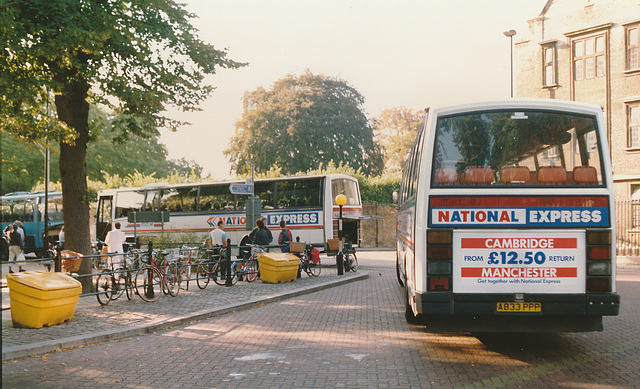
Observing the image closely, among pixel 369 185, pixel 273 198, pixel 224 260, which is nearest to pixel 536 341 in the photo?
pixel 224 260

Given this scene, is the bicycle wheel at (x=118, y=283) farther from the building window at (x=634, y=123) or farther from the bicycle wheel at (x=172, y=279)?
the building window at (x=634, y=123)

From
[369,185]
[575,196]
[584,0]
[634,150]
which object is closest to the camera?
[575,196]

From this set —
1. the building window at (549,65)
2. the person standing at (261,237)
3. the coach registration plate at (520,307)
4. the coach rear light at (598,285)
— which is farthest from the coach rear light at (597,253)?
the building window at (549,65)

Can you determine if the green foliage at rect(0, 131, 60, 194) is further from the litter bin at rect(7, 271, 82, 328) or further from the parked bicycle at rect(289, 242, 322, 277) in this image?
the litter bin at rect(7, 271, 82, 328)

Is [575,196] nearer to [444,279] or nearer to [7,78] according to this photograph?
[444,279]

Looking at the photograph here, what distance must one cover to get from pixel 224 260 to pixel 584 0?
2395 centimetres

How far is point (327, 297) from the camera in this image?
14227mm

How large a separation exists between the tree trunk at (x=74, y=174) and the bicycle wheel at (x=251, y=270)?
4.31 m

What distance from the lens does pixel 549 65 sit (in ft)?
105

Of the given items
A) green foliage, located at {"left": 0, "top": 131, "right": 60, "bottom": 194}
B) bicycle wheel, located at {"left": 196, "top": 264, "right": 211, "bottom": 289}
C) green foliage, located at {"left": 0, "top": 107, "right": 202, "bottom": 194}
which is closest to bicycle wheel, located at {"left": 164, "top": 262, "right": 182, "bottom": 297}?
bicycle wheel, located at {"left": 196, "top": 264, "right": 211, "bottom": 289}

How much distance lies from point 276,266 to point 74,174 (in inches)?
222

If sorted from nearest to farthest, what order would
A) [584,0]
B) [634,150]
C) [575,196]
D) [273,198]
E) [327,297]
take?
[575,196] < [327,297] < [273,198] < [634,150] < [584,0]

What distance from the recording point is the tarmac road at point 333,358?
6.21 m

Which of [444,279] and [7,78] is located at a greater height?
[7,78]
